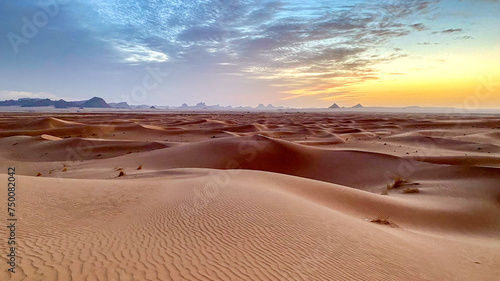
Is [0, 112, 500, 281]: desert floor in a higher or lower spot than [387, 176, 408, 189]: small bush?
higher

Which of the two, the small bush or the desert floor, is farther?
the small bush

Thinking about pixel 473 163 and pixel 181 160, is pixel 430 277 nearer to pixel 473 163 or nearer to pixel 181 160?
pixel 473 163

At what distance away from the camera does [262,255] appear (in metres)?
4.48

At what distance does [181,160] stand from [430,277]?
15.2 meters

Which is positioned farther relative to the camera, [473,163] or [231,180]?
[473,163]

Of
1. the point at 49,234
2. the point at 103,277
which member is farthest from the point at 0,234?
the point at 103,277

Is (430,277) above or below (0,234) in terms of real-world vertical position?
below

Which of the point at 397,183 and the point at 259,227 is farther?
the point at 397,183

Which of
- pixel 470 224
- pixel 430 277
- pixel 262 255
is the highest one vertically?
pixel 262 255

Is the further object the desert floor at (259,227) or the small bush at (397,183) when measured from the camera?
the small bush at (397,183)

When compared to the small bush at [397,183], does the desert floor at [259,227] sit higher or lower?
higher

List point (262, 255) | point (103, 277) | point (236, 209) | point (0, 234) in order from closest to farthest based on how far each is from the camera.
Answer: point (103, 277) → point (262, 255) → point (0, 234) → point (236, 209)

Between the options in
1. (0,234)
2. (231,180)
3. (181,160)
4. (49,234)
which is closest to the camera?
(0,234)

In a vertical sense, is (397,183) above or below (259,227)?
below
